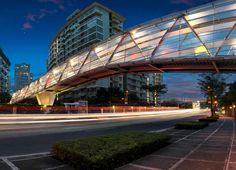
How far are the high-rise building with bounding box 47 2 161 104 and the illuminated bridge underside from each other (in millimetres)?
69163

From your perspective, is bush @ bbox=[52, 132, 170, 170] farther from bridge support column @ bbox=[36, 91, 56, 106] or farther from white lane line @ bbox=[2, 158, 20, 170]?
bridge support column @ bbox=[36, 91, 56, 106]

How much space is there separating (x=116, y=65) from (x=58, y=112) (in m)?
16.9

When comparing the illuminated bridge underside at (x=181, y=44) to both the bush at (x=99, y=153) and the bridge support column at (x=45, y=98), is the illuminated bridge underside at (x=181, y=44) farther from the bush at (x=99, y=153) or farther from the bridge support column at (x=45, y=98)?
the bridge support column at (x=45, y=98)

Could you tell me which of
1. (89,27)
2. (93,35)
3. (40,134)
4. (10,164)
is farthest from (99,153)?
(89,27)

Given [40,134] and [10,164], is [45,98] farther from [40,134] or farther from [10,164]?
[10,164]

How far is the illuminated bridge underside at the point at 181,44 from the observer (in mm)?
22906

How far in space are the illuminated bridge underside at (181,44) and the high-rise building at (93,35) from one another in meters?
69.2

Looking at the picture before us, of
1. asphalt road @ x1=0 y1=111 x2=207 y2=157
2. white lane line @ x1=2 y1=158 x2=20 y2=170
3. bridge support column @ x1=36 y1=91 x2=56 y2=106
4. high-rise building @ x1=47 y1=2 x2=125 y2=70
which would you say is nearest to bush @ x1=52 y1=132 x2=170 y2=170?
white lane line @ x1=2 y1=158 x2=20 y2=170

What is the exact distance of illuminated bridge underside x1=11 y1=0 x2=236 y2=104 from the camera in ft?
75.2

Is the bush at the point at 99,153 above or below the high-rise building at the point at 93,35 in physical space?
below

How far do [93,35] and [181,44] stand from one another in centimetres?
9239

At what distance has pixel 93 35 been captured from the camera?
→ 115125mm

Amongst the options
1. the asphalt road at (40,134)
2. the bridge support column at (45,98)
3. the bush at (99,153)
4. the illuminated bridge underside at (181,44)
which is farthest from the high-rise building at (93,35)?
the bush at (99,153)

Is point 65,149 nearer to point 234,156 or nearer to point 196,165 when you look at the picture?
point 196,165
